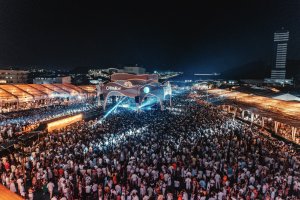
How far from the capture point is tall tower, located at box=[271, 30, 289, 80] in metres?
174

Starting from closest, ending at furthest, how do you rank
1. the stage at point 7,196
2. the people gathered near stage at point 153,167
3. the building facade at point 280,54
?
1. the stage at point 7,196
2. the people gathered near stage at point 153,167
3. the building facade at point 280,54

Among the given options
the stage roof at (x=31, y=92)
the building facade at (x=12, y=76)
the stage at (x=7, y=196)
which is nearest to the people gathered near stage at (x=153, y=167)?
the stage at (x=7, y=196)

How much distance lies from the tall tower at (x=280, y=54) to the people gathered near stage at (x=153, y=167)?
172 meters

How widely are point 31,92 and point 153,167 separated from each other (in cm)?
2519

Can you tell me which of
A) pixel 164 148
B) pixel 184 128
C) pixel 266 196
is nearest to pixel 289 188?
pixel 266 196

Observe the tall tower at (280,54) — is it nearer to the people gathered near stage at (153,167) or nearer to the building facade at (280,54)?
the building facade at (280,54)

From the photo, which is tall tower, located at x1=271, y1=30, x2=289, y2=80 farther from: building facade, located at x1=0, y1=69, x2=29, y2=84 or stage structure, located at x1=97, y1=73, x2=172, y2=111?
stage structure, located at x1=97, y1=73, x2=172, y2=111

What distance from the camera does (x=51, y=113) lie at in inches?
1101

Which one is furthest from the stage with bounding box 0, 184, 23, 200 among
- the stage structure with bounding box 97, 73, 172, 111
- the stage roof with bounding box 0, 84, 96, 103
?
the stage structure with bounding box 97, 73, 172, 111

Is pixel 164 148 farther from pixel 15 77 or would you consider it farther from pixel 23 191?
pixel 15 77

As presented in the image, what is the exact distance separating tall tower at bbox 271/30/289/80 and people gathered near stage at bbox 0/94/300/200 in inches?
6775

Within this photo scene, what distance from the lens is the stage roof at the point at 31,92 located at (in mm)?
28216

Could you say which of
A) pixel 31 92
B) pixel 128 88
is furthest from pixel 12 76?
pixel 128 88

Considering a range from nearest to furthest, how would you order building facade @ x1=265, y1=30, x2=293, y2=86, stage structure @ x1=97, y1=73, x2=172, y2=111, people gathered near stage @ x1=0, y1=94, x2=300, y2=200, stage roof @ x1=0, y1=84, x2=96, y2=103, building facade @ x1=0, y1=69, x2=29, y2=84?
people gathered near stage @ x1=0, y1=94, x2=300, y2=200
stage roof @ x1=0, y1=84, x2=96, y2=103
stage structure @ x1=97, y1=73, x2=172, y2=111
building facade @ x1=0, y1=69, x2=29, y2=84
building facade @ x1=265, y1=30, x2=293, y2=86
